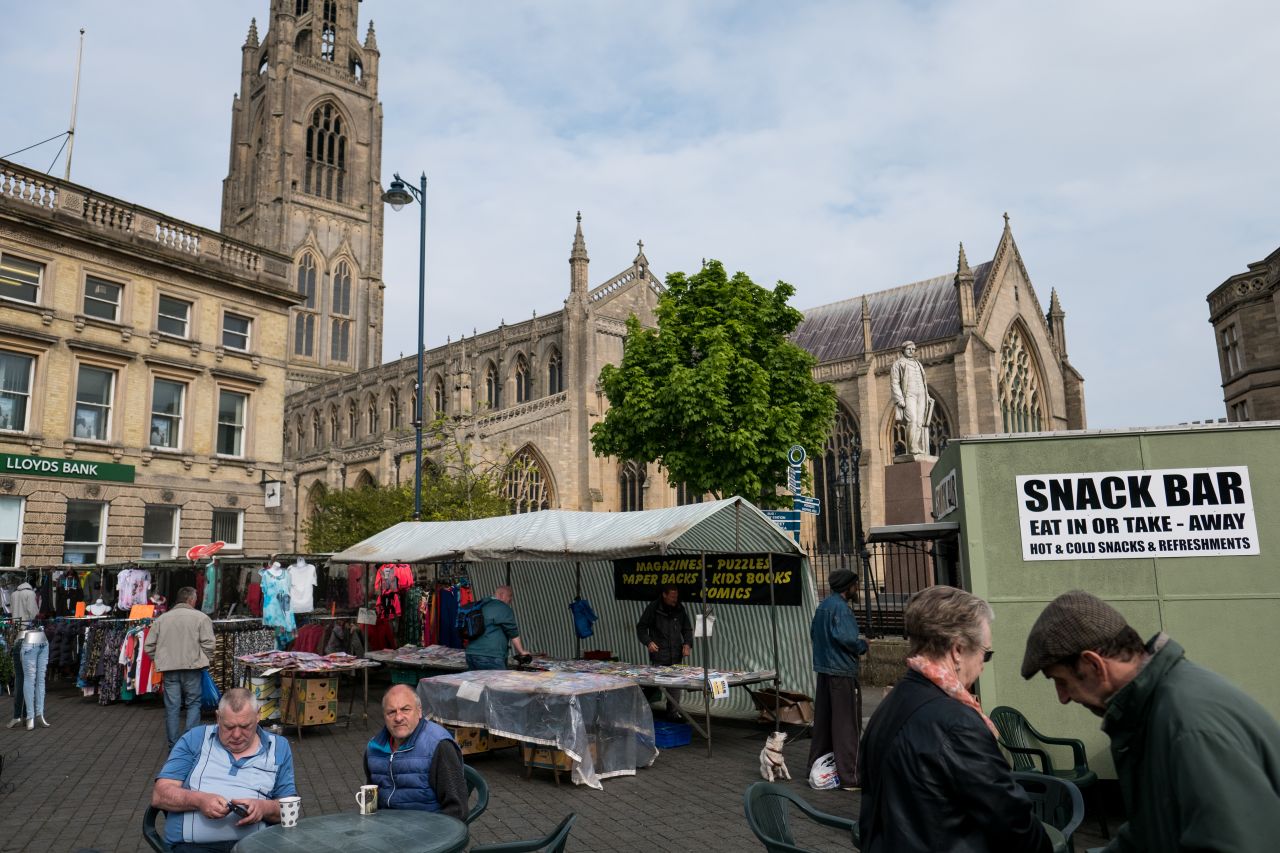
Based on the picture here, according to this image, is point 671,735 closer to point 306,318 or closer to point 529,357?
point 529,357

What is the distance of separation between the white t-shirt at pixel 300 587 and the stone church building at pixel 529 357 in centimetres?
1022

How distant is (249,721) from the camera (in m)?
4.38

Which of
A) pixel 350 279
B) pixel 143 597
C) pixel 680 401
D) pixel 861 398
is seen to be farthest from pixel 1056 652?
pixel 350 279

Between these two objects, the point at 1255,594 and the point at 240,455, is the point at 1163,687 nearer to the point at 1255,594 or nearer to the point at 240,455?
the point at 1255,594

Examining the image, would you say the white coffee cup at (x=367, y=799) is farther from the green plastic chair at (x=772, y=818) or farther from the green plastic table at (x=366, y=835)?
the green plastic chair at (x=772, y=818)

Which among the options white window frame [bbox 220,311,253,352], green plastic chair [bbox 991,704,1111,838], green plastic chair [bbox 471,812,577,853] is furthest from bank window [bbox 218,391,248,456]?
green plastic chair [bbox 471,812,577,853]

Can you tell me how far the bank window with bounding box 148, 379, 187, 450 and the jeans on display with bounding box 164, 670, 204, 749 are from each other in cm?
1308

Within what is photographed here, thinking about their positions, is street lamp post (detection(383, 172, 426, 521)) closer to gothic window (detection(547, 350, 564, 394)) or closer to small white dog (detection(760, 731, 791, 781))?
small white dog (detection(760, 731, 791, 781))

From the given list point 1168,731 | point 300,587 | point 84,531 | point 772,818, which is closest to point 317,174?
point 84,531

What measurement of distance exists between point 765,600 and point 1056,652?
9.02 metres

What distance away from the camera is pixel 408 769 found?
446 centimetres

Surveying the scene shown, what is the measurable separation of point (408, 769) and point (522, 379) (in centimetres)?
4276

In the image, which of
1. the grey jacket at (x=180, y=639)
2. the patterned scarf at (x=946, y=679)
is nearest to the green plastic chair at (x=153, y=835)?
the patterned scarf at (x=946, y=679)

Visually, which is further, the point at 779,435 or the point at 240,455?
the point at 779,435
